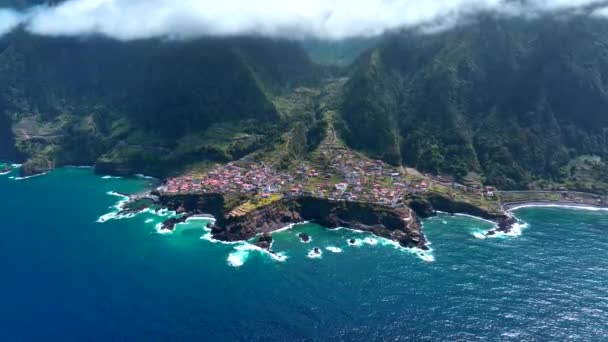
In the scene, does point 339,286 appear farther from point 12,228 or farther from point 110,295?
point 12,228

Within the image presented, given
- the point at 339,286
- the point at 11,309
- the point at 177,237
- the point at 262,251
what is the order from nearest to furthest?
the point at 11,309, the point at 339,286, the point at 262,251, the point at 177,237

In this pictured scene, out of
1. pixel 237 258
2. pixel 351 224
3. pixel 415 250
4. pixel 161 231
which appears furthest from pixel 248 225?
pixel 415 250

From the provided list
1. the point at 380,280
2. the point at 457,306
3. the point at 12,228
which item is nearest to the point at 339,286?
the point at 380,280

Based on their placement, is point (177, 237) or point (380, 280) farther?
point (177, 237)

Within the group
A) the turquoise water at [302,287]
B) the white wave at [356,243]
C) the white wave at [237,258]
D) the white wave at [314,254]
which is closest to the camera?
the turquoise water at [302,287]

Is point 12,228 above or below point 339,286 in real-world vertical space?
above

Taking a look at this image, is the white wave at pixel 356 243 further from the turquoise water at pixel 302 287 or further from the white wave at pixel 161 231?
the white wave at pixel 161 231

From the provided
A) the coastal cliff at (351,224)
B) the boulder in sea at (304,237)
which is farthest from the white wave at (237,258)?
the boulder in sea at (304,237)

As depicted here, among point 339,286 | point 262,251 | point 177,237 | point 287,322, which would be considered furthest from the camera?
point 177,237
